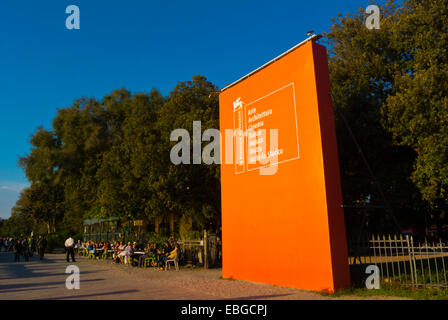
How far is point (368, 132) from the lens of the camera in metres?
13.6

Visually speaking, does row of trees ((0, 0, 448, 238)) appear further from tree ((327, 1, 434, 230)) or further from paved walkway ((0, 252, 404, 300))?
paved walkway ((0, 252, 404, 300))

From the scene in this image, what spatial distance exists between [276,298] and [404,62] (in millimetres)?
10578

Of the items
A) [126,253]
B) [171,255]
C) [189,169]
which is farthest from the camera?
[189,169]

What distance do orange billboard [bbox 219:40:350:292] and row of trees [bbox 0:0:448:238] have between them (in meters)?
1.48

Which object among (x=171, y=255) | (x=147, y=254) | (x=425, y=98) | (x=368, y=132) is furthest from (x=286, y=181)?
(x=147, y=254)

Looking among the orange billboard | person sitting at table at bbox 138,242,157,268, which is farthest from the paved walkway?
person sitting at table at bbox 138,242,157,268

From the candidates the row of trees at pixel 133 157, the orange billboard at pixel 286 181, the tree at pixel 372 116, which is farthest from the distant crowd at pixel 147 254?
the tree at pixel 372 116

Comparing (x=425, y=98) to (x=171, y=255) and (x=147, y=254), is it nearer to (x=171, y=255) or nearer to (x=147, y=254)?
(x=171, y=255)

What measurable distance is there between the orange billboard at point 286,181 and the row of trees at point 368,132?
1.48 meters

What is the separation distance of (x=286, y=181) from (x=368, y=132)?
4.93 m

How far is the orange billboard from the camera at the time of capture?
31.0ft

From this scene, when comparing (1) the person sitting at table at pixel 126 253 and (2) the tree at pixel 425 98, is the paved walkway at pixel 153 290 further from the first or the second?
(1) the person sitting at table at pixel 126 253
